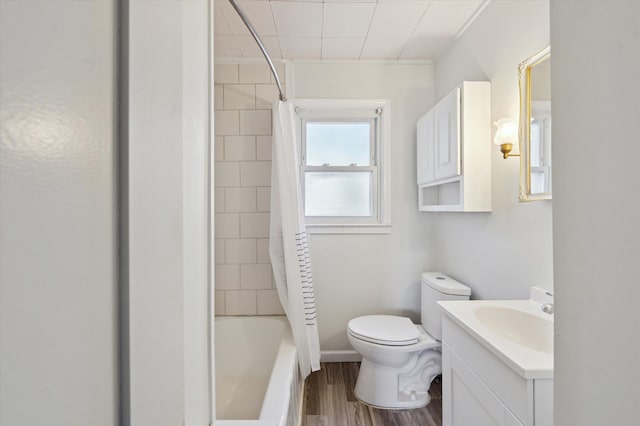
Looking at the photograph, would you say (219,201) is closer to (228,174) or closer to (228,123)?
(228,174)

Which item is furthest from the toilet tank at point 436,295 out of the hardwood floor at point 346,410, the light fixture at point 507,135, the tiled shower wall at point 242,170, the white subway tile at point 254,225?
the white subway tile at point 254,225

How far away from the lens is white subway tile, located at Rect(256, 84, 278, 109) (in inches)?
98.5

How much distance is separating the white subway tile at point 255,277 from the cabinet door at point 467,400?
1.41 meters

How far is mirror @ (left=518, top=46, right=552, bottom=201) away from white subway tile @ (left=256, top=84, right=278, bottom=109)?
1609 mm

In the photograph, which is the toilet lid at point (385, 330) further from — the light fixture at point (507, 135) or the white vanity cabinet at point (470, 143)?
the light fixture at point (507, 135)

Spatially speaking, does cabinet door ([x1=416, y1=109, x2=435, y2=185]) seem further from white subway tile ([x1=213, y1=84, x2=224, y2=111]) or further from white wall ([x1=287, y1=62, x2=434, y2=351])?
white subway tile ([x1=213, y1=84, x2=224, y2=111])

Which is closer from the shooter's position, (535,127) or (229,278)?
(535,127)

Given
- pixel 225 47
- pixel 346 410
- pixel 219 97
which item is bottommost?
pixel 346 410

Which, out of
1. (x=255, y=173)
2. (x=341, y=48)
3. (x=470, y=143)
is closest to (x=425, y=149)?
(x=470, y=143)

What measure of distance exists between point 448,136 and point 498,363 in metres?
1.34

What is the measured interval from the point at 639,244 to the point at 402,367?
73.2 inches

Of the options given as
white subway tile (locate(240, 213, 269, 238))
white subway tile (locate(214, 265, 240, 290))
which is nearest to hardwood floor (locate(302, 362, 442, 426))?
white subway tile (locate(214, 265, 240, 290))
